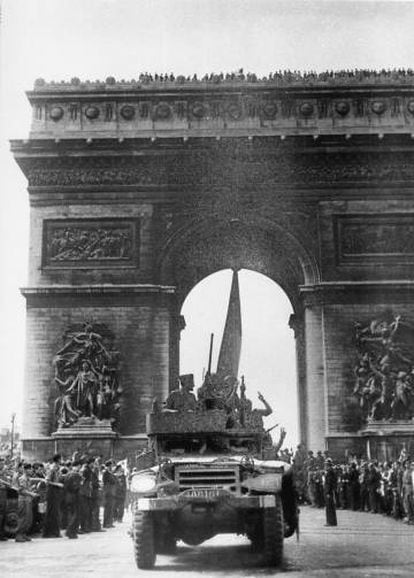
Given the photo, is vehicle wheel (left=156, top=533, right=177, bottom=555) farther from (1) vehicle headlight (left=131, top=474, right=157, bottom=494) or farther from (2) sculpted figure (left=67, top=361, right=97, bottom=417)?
(2) sculpted figure (left=67, top=361, right=97, bottom=417)

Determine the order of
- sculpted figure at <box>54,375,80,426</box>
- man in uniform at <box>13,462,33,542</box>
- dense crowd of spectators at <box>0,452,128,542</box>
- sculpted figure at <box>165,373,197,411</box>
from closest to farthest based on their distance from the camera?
1. sculpted figure at <box>165,373,197,411</box>
2. man in uniform at <box>13,462,33,542</box>
3. dense crowd of spectators at <box>0,452,128,542</box>
4. sculpted figure at <box>54,375,80,426</box>

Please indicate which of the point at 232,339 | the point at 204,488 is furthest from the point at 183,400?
the point at 232,339

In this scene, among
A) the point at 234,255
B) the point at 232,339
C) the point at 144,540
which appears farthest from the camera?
the point at 234,255

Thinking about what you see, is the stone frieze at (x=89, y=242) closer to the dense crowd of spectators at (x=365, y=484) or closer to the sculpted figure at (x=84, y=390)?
the sculpted figure at (x=84, y=390)

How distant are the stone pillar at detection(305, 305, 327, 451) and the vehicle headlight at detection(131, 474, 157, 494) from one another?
51.6ft

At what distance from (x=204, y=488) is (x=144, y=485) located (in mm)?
814

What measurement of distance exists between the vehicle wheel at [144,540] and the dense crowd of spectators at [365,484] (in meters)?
8.11

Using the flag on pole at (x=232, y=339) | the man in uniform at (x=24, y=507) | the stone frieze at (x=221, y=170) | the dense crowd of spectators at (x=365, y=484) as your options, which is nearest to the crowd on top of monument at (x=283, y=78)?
the stone frieze at (x=221, y=170)

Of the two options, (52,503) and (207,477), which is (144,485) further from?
(52,503)

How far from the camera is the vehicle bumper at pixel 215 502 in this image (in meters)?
10.8

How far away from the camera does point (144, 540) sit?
436 inches

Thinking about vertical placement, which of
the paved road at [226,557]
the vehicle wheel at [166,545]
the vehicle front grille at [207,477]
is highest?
the vehicle front grille at [207,477]

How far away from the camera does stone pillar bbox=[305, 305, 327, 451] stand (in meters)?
26.6

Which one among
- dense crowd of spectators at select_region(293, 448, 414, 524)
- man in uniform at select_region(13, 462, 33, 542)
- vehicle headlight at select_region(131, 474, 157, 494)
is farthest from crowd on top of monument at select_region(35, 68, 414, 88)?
vehicle headlight at select_region(131, 474, 157, 494)
